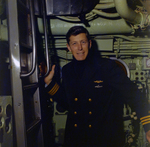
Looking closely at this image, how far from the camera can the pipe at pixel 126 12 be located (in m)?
1.78

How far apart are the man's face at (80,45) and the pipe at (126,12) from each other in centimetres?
59

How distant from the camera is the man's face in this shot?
7.12 ft

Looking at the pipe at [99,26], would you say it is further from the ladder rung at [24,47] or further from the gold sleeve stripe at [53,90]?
the gold sleeve stripe at [53,90]

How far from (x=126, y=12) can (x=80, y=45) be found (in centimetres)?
74

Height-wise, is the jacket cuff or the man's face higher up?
the man's face

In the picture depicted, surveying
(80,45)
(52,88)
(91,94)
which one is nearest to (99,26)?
(80,45)

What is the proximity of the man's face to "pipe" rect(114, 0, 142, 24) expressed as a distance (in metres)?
0.59

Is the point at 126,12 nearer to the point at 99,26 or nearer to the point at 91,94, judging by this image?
the point at 99,26

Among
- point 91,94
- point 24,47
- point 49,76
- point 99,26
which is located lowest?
point 91,94

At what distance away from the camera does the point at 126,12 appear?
6.10 feet

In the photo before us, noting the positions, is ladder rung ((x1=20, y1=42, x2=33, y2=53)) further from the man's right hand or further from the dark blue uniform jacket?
the dark blue uniform jacket

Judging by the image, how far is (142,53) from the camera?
9.02 feet

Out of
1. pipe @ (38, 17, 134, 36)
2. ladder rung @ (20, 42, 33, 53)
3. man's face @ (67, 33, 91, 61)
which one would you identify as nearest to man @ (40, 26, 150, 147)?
man's face @ (67, 33, 91, 61)

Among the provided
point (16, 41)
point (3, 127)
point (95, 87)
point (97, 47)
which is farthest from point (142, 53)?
point (3, 127)
